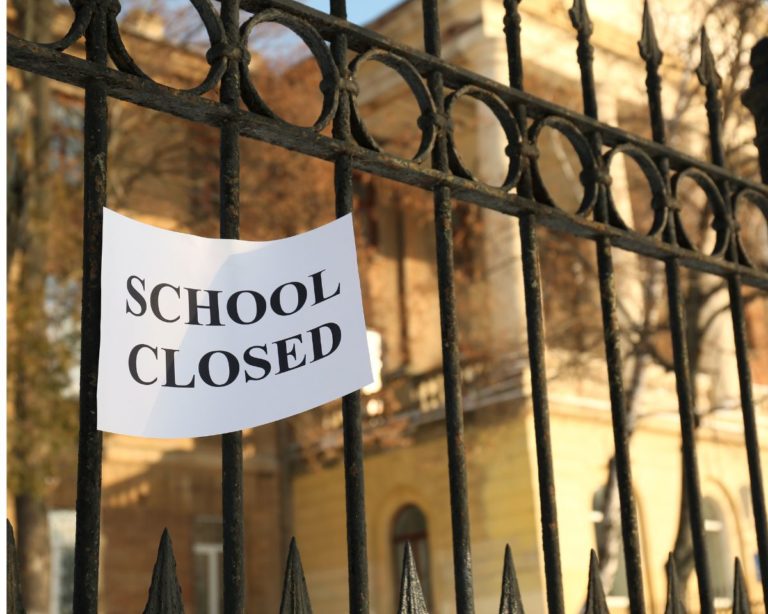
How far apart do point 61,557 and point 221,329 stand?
59.1 feet

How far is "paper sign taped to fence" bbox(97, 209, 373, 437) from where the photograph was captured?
173 cm

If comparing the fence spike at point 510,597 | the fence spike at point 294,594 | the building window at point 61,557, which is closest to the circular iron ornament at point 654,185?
the fence spike at point 510,597

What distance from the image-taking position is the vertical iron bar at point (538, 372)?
222cm

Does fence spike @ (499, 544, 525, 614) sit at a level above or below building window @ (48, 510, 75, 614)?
below

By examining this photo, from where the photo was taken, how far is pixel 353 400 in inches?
79.4

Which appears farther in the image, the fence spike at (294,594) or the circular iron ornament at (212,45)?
the circular iron ornament at (212,45)

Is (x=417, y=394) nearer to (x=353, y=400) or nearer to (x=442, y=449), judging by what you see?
(x=442, y=449)

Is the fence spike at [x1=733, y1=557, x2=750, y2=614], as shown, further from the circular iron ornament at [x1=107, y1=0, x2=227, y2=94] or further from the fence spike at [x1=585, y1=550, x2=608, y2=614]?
the circular iron ornament at [x1=107, y1=0, x2=227, y2=94]

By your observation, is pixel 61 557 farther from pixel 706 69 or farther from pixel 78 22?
pixel 78 22

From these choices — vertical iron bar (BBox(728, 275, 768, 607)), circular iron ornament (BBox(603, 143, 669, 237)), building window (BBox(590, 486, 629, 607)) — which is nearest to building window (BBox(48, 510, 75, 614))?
building window (BBox(590, 486, 629, 607))

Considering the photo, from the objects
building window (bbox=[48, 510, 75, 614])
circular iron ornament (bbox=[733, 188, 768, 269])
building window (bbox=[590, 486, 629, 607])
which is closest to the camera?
→ circular iron ornament (bbox=[733, 188, 768, 269])

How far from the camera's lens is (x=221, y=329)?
1.84 m

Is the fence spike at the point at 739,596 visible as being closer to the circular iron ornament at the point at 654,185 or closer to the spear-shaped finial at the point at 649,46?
the circular iron ornament at the point at 654,185

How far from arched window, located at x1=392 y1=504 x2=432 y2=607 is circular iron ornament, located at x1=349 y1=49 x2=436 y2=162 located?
58.9 ft
